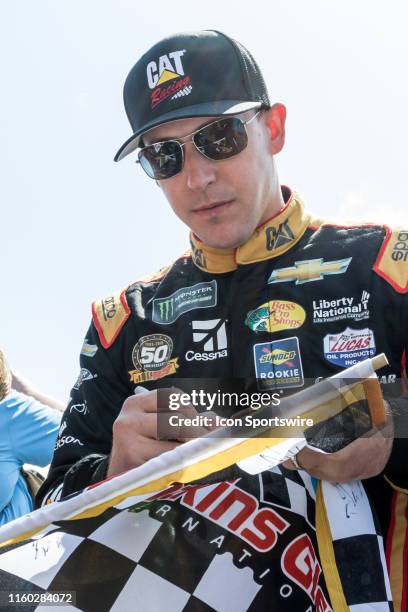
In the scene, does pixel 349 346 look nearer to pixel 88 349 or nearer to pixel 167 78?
pixel 88 349

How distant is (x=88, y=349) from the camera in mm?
3021

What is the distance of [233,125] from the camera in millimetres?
2797

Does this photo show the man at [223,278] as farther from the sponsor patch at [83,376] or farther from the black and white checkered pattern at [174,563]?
the black and white checkered pattern at [174,563]

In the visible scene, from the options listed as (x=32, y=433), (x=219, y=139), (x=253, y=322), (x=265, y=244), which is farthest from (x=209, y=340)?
(x=32, y=433)

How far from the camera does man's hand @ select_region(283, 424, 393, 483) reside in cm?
194

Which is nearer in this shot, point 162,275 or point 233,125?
point 233,125

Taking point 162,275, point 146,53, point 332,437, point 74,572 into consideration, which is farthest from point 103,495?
point 146,53

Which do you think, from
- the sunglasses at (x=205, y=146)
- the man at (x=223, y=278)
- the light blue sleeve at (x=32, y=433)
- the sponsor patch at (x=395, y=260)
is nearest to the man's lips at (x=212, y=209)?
the man at (x=223, y=278)

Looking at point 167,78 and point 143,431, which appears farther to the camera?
point 167,78

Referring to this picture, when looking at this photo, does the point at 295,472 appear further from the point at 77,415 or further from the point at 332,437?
the point at 77,415

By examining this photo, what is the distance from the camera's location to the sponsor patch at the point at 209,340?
2766 mm

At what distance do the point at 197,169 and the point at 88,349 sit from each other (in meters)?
0.80

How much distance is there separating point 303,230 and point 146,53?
88cm

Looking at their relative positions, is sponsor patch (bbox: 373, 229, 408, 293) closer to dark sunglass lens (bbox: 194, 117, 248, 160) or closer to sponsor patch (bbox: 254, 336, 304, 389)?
sponsor patch (bbox: 254, 336, 304, 389)
